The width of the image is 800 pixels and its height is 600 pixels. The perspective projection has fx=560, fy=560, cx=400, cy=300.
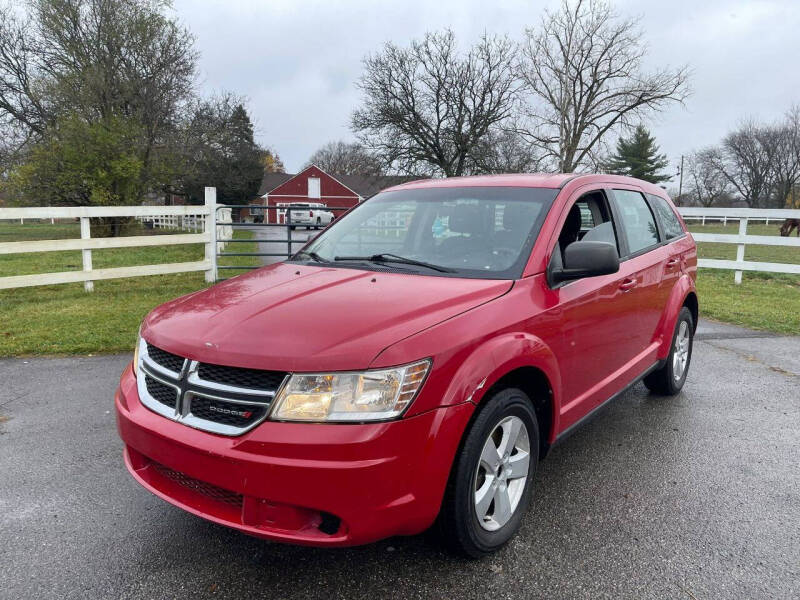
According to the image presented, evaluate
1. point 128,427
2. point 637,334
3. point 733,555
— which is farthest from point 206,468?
point 637,334

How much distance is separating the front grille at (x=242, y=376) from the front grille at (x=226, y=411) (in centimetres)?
8

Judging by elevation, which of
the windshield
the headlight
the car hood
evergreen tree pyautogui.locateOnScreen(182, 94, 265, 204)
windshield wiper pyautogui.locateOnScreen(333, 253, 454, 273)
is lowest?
the headlight

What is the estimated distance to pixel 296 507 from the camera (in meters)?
2.07

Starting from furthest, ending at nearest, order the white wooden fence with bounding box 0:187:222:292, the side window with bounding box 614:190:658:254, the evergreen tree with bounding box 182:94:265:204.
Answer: the evergreen tree with bounding box 182:94:265:204 → the white wooden fence with bounding box 0:187:222:292 → the side window with bounding box 614:190:658:254

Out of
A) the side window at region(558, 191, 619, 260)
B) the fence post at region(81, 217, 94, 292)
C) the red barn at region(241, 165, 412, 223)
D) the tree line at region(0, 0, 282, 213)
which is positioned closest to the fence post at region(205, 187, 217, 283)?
the fence post at region(81, 217, 94, 292)

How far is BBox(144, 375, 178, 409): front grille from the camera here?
93.2 inches

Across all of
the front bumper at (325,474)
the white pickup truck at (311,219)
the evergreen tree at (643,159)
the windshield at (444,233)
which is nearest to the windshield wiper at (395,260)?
the windshield at (444,233)

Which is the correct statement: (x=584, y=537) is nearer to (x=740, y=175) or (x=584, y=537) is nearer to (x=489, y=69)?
(x=489, y=69)

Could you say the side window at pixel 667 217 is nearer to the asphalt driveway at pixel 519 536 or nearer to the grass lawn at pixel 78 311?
the asphalt driveway at pixel 519 536

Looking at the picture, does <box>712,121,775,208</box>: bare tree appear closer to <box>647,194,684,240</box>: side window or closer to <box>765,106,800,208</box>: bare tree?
<box>765,106,800,208</box>: bare tree

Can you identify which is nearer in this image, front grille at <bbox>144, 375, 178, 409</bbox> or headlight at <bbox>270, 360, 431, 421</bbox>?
headlight at <bbox>270, 360, 431, 421</bbox>

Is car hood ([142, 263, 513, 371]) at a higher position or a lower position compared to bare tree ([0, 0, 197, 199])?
lower

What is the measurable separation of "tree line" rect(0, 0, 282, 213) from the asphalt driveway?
19.2 meters

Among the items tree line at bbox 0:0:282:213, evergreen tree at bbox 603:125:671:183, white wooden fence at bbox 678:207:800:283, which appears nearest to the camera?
white wooden fence at bbox 678:207:800:283
